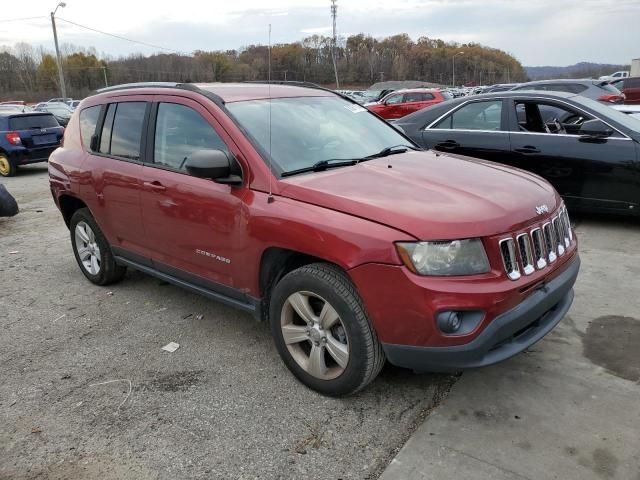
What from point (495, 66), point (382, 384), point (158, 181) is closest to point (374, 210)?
point (382, 384)

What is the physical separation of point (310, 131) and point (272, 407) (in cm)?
182

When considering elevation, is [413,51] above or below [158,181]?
above

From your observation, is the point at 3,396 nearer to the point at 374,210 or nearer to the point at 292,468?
the point at 292,468

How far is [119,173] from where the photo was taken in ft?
13.9

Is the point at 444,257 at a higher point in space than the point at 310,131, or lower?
lower

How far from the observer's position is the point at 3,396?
3307 millimetres

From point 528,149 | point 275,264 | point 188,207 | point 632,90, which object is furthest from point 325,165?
point 632,90

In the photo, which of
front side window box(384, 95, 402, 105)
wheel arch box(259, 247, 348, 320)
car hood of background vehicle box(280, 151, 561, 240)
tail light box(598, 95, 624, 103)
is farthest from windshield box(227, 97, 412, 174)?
front side window box(384, 95, 402, 105)

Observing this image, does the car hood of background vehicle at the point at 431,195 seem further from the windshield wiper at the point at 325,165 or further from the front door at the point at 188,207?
the front door at the point at 188,207

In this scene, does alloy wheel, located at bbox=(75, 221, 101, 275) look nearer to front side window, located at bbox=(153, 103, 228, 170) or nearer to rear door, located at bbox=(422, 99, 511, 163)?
front side window, located at bbox=(153, 103, 228, 170)

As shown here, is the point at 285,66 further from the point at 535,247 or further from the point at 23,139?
the point at 23,139

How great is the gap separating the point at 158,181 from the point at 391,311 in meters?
2.06

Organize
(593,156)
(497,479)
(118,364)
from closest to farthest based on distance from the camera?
(497,479) → (118,364) → (593,156)

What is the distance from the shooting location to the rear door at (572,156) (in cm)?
591
